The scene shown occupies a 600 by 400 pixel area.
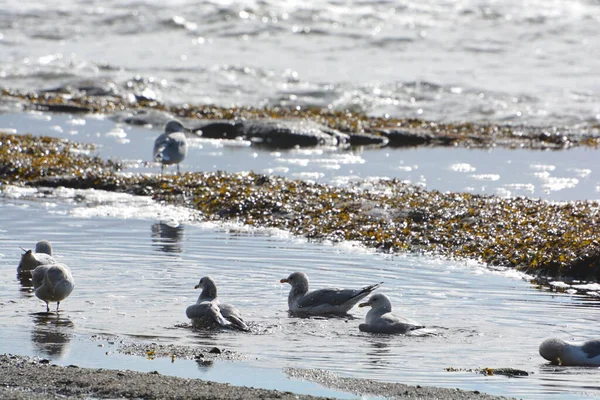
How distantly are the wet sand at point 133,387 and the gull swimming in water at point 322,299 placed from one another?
2.53 meters

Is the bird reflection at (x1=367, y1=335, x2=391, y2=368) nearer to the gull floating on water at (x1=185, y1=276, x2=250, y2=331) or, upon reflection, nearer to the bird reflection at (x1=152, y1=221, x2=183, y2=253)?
the gull floating on water at (x1=185, y1=276, x2=250, y2=331)

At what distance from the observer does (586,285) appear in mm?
11117

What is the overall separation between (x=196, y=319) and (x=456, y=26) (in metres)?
38.4

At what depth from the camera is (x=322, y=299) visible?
9805 millimetres

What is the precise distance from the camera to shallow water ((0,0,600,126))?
3061 cm

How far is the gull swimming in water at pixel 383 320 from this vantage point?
350 inches

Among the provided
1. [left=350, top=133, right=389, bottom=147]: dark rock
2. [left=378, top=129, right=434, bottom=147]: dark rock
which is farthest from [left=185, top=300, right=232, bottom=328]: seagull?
[left=378, top=129, right=434, bottom=147]: dark rock

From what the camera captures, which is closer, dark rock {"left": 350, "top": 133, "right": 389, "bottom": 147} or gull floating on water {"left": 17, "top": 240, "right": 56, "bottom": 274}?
gull floating on water {"left": 17, "top": 240, "right": 56, "bottom": 274}

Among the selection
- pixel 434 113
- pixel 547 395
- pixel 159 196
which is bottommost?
pixel 547 395

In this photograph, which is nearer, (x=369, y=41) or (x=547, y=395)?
(x=547, y=395)

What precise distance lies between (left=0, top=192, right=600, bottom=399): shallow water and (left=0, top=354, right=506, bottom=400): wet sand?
33 cm

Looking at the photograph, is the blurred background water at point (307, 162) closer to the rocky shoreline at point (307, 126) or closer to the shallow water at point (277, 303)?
the shallow water at point (277, 303)

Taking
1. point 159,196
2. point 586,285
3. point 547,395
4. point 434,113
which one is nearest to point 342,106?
point 434,113

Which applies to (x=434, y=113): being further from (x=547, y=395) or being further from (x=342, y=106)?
(x=547, y=395)
